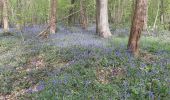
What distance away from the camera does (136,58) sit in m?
12.2

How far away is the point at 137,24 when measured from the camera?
42.2 feet

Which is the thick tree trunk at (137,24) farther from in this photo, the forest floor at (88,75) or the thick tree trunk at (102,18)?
the thick tree trunk at (102,18)

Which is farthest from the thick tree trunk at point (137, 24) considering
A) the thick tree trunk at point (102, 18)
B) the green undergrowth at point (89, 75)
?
the thick tree trunk at point (102, 18)

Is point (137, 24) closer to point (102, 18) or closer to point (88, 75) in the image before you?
point (88, 75)

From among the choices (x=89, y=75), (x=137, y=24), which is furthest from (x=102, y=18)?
(x=89, y=75)

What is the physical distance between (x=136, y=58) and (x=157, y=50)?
2.78 meters

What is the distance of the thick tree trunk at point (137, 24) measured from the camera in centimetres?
1268

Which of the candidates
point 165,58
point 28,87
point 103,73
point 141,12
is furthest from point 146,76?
point 28,87

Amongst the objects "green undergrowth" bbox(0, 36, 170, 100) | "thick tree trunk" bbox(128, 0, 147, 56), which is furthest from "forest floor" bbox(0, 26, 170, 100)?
"thick tree trunk" bbox(128, 0, 147, 56)

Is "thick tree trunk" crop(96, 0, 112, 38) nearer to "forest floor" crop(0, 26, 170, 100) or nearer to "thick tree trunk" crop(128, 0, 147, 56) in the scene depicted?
"forest floor" crop(0, 26, 170, 100)

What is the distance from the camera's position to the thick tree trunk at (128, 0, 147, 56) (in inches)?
499

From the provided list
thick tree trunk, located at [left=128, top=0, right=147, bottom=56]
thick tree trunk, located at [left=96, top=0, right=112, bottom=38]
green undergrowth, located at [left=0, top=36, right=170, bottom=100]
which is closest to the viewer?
green undergrowth, located at [left=0, top=36, right=170, bottom=100]

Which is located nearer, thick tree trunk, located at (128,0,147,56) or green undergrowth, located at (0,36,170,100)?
green undergrowth, located at (0,36,170,100)

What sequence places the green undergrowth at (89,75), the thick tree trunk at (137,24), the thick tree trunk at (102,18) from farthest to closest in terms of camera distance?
the thick tree trunk at (102,18)
the thick tree trunk at (137,24)
the green undergrowth at (89,75)
